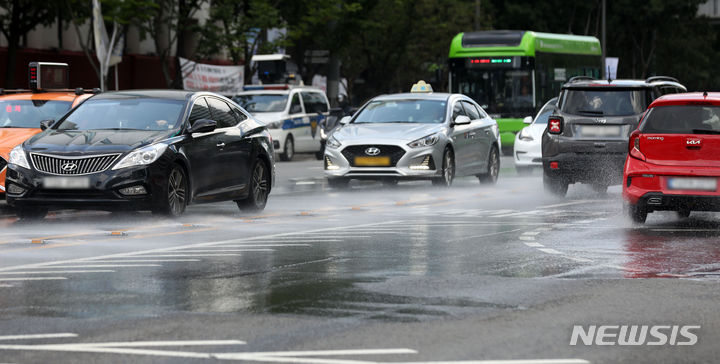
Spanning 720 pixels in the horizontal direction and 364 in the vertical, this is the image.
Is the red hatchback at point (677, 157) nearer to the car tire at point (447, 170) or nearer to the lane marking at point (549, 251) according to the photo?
the lane marking at point (549, 251)

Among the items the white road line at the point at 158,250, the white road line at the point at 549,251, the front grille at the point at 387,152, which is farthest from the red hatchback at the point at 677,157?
the front grille at the point at 387,152

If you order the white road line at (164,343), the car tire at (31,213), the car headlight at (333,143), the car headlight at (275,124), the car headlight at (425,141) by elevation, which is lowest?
the car headlight at (275,124)

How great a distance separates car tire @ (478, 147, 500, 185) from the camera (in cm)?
2436

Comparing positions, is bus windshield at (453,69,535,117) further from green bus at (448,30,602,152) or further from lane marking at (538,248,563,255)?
lane marking at (538,248,563,255)

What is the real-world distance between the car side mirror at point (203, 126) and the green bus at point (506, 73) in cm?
2033

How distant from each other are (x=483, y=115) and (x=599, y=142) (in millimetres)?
5355

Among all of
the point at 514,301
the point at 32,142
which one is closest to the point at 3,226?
the point at 32,142

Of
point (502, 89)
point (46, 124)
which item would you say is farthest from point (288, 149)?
point (46, 124)

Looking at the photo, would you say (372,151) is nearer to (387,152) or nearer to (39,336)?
(387,152)

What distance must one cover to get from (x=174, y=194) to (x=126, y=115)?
133cm

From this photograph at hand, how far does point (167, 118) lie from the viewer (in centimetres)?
1620

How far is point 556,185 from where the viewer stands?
20.5m

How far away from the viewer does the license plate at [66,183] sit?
15.0 m

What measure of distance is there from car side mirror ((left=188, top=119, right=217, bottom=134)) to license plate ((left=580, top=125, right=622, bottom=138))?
6.06 metres
